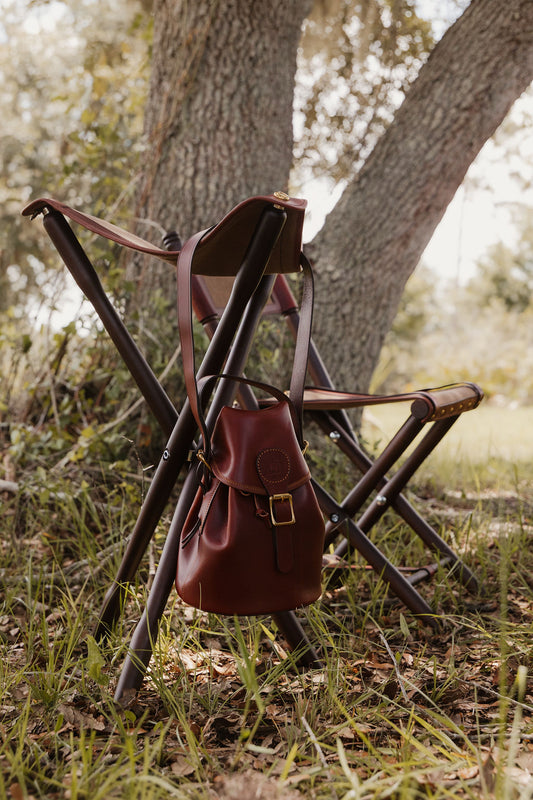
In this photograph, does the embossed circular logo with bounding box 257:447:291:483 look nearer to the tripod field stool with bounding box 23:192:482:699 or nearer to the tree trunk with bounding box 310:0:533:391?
the tripod field stool with bounding box 23:192:482:699

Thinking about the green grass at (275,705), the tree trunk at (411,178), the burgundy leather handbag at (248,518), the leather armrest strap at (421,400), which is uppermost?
the tree trunk at (411,178)

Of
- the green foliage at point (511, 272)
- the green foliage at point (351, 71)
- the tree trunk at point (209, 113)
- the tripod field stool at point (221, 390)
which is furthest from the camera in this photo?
the green foliage at point (511, 272)

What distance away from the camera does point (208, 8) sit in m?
2.79

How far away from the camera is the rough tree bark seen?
2.71m

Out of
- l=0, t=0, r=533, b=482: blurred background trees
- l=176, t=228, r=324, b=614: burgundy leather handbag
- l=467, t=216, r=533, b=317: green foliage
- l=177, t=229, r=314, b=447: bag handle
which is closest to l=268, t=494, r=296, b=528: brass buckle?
l=176, t=228, r=324, b=614: burgundy leather handbag

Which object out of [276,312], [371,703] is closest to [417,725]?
[371,703]

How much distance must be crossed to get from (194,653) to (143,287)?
5.82ft

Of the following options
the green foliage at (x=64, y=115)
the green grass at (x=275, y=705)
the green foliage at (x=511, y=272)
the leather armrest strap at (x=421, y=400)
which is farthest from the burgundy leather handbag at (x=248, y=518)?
the green foliage at (x=511, y=272)

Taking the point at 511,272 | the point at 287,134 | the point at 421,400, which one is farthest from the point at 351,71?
the point at 511,272

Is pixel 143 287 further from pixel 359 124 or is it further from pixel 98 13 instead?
pixel 98 13

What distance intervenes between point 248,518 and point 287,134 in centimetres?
239

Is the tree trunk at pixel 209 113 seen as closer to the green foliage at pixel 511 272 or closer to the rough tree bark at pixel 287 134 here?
the rough tree bark at pixel 287 134

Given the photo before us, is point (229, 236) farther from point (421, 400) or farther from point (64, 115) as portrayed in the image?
point (64, 115)

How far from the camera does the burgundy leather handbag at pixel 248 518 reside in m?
1.14
